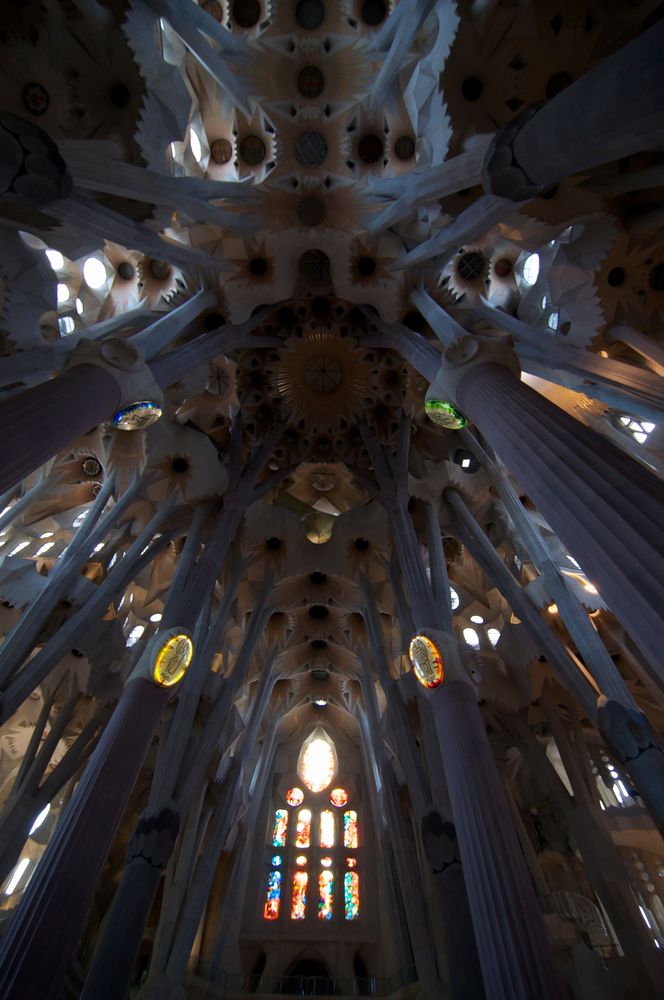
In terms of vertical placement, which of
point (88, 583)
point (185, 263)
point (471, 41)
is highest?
point (471, 41)

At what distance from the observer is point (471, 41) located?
9.48 m

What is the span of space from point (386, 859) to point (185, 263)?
1902 cm

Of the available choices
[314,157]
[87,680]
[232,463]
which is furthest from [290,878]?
[314,157]

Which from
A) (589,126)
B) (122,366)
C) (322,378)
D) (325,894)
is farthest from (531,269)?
(325,894)

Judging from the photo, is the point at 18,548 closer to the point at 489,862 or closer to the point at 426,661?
the point at 426,661

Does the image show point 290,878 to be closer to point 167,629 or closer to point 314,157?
point 167,629

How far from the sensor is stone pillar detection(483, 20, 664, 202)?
382 centimetres

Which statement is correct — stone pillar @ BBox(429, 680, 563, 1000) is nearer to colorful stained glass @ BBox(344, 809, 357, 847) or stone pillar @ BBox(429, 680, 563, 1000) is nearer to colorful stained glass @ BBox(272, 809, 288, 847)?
colorful stained glass @ BBox(344, 809, 357, 847)

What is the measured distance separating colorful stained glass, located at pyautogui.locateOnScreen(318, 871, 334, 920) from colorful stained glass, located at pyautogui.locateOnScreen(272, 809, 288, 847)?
191cm

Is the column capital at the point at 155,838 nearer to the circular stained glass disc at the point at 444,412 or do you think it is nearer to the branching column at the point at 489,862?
the branching column at the point at 489,862

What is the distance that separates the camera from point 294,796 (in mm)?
21688

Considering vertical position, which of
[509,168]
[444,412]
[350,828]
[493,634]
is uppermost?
[493,634]

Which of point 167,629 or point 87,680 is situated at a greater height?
point 87,680

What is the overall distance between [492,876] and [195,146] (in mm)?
15825
